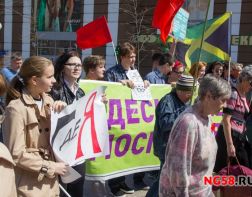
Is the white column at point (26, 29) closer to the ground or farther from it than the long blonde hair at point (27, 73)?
farther from it

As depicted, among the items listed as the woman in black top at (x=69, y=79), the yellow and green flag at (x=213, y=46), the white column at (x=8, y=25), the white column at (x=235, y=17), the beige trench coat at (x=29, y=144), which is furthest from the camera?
the white column at (x=8, y=25)

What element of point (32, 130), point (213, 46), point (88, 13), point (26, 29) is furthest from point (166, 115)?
point (26, 29)

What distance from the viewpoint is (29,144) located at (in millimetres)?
2840

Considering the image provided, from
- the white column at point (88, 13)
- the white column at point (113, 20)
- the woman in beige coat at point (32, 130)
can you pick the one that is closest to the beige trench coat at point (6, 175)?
the woman in beige coat at point (32, 130)

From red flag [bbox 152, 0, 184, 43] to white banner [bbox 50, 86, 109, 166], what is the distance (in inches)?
83.9

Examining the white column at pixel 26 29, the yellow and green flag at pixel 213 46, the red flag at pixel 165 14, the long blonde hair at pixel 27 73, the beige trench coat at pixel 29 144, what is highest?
the white column at pixel 26 29

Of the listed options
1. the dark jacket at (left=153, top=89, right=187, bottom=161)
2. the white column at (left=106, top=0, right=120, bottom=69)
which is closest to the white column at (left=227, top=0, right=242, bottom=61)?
the white column at (left=106, top=0, right=120, bottom=69)

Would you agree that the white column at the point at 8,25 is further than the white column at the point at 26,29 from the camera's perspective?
Yes

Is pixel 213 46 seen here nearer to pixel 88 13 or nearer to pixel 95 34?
pixel 95 34

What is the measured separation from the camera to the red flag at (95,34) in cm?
606

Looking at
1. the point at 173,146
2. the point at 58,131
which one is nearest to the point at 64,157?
the point at 58,131

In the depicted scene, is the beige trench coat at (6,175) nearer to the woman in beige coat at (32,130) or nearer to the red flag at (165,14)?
the woman in beige coat at (32,130)

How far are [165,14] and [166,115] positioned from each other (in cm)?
198

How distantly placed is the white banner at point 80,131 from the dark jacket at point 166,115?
1.88 ft
